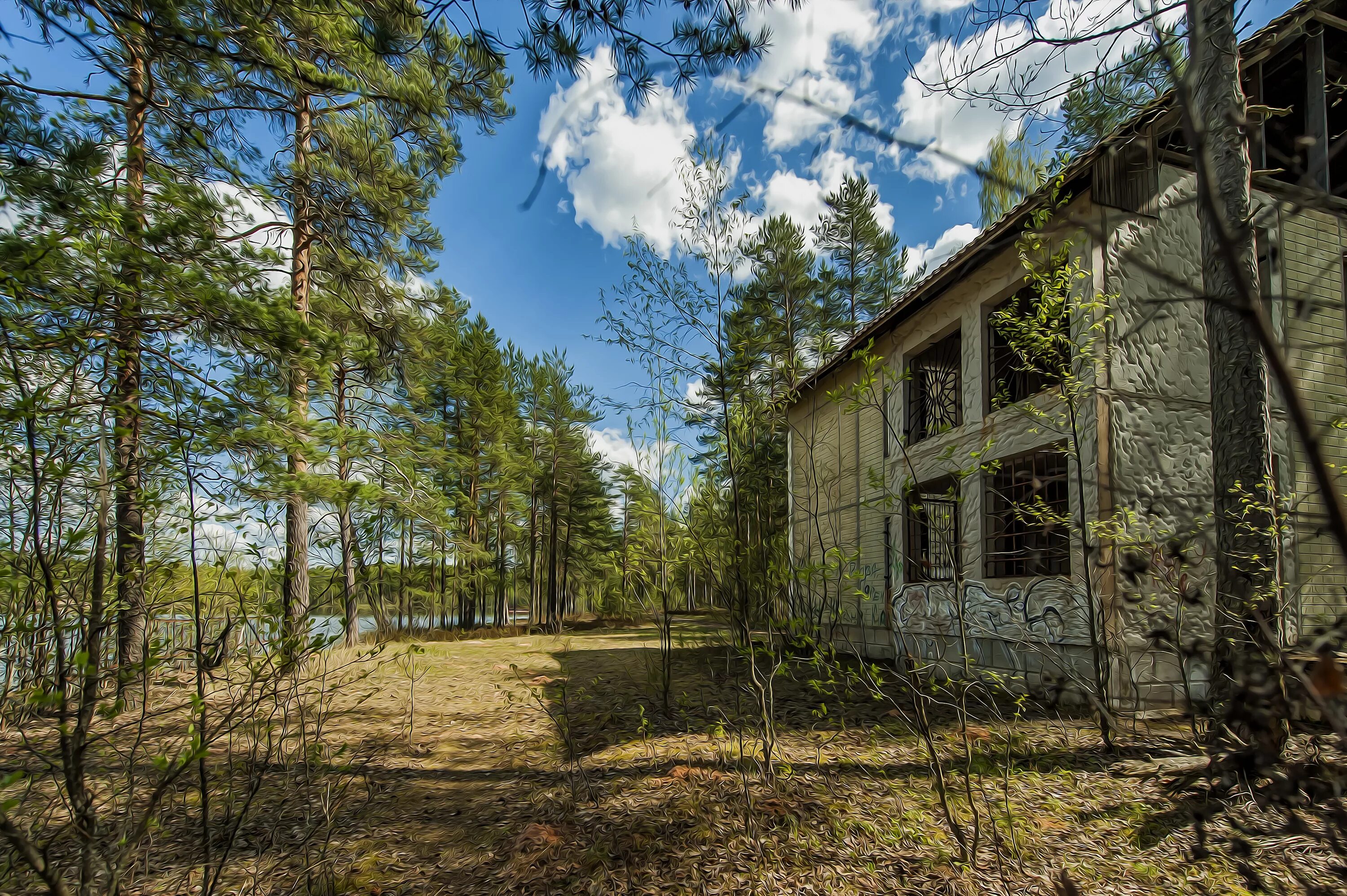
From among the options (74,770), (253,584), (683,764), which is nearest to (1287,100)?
(683,764)

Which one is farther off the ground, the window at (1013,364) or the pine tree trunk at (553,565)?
the window at (1013,364)

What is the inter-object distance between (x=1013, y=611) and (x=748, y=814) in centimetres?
589

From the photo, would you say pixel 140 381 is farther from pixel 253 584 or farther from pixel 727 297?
pixel 727 297

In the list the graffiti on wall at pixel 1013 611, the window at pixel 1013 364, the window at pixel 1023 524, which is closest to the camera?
the graffiti on wall at pixel 1013 611

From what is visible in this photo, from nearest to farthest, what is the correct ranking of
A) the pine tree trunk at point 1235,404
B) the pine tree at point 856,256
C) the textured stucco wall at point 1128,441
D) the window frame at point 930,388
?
the pine tree trunk at point 1235,404 → the textured stucco wall at point 1128,441 → the window frame at point 930,388 → the pine tree at point 856,256

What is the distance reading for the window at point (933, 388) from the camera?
1056 cm

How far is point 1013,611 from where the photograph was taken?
26.6 ft

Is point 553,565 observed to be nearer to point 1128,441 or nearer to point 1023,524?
point 1023,524

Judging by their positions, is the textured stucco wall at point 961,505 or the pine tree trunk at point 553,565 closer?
the textured stucco wall at point 961,505

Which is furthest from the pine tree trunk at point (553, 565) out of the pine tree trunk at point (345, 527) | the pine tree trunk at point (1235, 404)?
the pine tree trunk at point (1235, 404)

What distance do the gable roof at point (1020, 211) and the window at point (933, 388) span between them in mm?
927

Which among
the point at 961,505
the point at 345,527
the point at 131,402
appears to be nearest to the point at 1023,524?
the point at 961,505

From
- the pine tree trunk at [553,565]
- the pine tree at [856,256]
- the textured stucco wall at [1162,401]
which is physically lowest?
the pine tree trunk at [553,565]

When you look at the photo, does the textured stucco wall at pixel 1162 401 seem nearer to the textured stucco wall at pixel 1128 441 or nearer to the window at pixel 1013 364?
the textured stucco wall at pixel 1128 441
